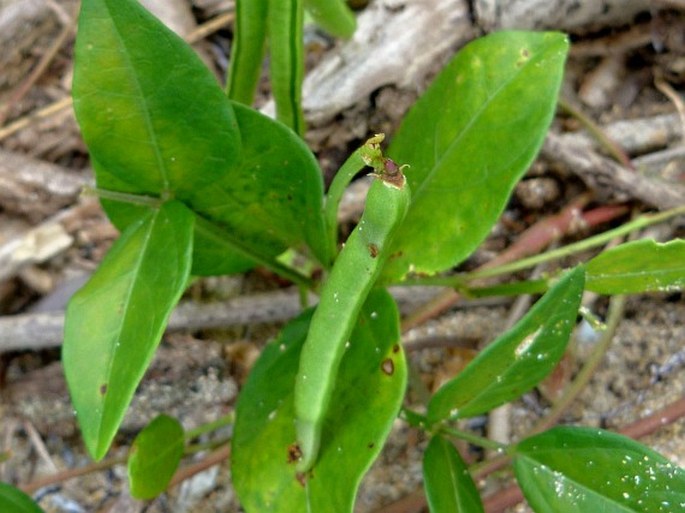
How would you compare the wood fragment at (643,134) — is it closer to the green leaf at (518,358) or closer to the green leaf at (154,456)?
the green leaf at (518,358)

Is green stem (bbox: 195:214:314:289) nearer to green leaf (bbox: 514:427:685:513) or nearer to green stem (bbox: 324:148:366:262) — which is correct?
green stem (bbox: 324:148:366:262)

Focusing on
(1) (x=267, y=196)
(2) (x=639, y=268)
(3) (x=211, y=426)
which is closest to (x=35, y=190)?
(3) (x=211, y=426)

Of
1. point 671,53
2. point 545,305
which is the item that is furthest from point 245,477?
point 671,53

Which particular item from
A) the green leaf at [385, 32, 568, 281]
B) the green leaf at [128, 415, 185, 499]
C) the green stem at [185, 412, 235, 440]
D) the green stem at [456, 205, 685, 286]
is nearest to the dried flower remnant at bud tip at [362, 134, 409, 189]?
the green leaf at [385, 32, 568, 281]

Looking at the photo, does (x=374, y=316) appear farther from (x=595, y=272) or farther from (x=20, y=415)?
(x=20, y=415)

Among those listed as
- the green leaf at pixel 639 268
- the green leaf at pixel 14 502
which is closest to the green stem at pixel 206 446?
the green leaf at pixel 14 502

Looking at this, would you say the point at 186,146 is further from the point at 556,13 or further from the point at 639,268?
the point at 556,13
